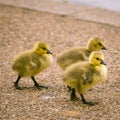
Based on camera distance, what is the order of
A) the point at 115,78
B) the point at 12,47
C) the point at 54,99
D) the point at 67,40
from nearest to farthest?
1. the point at 54,99
2. the point at 115,78
3. the point at 12,47
4. the point at 67,40

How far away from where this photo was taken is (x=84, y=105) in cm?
457

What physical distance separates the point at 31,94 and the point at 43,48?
530 millimetres

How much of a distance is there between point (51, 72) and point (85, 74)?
1.27 metres

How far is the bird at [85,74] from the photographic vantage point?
4418 mm

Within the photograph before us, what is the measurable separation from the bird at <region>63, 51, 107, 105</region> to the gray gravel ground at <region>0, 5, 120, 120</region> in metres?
0.22

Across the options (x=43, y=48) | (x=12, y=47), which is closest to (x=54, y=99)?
(x=43, y=48)

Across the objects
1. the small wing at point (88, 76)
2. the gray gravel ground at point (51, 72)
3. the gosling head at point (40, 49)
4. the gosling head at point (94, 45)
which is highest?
the gosling head at point (94, 45)

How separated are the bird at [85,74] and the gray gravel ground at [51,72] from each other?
0.73 feet

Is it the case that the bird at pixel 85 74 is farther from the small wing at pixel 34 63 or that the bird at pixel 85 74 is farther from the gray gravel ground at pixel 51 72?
the small wing at pixel 34 63

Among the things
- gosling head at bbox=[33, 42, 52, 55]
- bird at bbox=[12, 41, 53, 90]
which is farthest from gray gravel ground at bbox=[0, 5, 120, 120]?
gosling head at bbox=[33, 42, 52, 55]

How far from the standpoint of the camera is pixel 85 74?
4418 mm

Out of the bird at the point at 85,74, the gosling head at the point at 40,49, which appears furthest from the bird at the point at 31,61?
the bird at the point at 85,74

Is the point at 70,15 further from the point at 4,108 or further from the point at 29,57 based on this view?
the point at 4,108

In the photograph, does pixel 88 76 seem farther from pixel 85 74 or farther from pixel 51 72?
pixel 51 72
